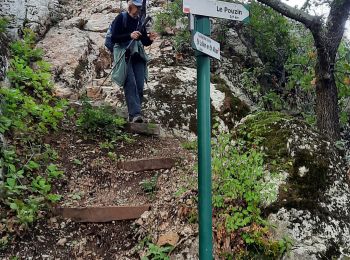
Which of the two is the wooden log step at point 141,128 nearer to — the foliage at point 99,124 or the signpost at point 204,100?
the foliage at point 99,124

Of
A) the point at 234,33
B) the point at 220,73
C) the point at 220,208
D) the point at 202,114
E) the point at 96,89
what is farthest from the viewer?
the point at 234,33

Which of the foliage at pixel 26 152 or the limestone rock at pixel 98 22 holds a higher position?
the limestone rock at pixel 98 22

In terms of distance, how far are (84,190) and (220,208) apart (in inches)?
65.5

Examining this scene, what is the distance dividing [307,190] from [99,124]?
320cm

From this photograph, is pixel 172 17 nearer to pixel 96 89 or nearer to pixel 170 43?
pixel 170 43

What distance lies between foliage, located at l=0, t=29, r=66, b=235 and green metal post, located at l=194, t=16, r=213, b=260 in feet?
6.26

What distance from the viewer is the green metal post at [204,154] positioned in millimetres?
2324

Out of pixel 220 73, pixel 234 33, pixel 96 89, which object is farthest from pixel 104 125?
pixel 234 33

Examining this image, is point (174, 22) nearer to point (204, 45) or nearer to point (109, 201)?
point (109, 201)

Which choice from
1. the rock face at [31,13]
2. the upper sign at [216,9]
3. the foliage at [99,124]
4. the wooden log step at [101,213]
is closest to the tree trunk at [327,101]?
the foliage at [99,124]

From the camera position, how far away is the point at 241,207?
3492 millimetres

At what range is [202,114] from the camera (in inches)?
95.7

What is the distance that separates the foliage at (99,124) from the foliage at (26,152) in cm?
39

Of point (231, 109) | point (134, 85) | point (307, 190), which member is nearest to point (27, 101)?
point (134, 85)
